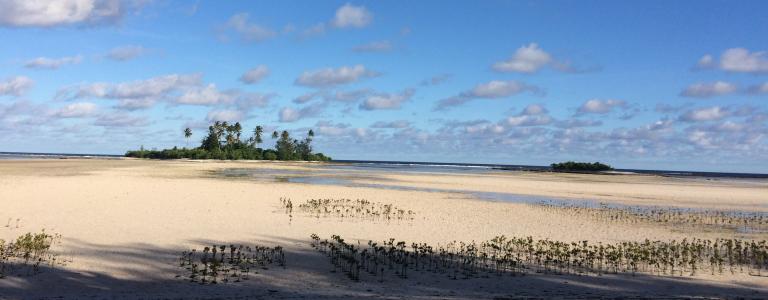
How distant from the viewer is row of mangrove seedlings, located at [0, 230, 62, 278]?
1298cm

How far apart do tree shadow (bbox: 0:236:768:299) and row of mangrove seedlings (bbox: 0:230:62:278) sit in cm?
37

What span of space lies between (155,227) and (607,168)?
13034 cm

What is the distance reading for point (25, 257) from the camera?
45.8ft

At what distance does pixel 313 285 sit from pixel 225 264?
2.90 meters

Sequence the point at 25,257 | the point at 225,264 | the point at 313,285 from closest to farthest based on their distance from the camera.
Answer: the point at 313,285, the point at 25,257, the point at 225,264

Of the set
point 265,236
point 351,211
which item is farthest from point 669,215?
point 265,236

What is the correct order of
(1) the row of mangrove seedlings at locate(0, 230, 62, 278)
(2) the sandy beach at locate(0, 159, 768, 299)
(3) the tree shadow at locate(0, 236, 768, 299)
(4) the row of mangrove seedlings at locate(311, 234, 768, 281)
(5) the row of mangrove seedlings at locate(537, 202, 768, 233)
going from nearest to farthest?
(3) the tree shadow at locate(0, 236, 768, 299)
(2) the sandy beach at locate(0, 159, 768, 299)
(1) the row of mangrove seedlings at locate(0, 230, 62, 278)
(4) the row of mangrove seedlings at locate(311, 234, 768, 281)
(5) the row of mangrove seedlings at locate(537, 202, 768, 233)

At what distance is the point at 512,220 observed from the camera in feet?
86.8

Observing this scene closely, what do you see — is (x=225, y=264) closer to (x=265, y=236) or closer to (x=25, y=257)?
(x=25, y=257)

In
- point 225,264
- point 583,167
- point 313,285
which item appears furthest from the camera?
point 583,167

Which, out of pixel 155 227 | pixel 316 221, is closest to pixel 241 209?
pixel 316 221

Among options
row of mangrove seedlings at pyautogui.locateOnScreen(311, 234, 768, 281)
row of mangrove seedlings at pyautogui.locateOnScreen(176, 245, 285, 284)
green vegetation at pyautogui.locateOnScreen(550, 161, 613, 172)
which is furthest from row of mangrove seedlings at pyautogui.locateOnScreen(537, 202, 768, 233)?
green vegetation at pyautogui.locateOnScreen(550, 161, 613, 172)

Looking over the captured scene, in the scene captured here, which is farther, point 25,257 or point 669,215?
point 669,215

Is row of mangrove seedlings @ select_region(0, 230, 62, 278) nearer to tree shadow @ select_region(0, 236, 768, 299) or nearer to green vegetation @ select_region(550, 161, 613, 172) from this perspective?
tree shadow @ select_region(0, 236, 768, 299)
